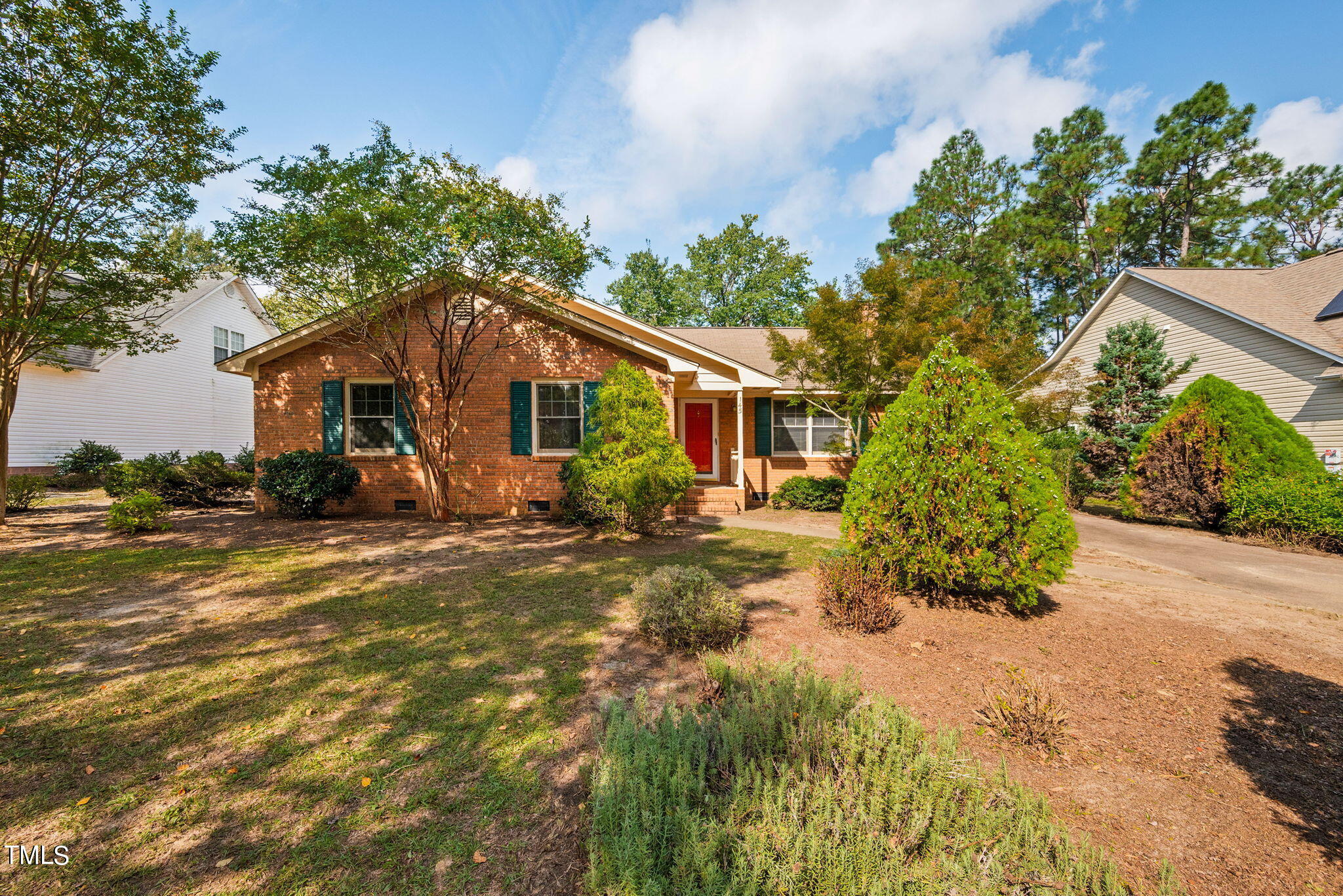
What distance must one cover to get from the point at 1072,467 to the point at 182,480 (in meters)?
21.2

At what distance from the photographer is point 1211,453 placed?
9.38 meters

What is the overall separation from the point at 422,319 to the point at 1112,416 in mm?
16773

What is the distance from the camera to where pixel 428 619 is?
4914 millimetres

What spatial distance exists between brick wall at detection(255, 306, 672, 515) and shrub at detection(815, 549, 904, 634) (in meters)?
6.40

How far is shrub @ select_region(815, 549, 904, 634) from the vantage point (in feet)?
14.8

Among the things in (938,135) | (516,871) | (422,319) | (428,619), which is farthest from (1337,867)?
(938,135)

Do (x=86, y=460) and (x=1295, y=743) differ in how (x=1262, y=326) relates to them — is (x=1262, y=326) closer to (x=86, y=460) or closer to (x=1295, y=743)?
(x=1295, y=743)

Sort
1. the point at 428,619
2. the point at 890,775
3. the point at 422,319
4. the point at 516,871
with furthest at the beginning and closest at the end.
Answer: the point at 422,319
the point at 428,619
the point at 890,775
the point at 516,871

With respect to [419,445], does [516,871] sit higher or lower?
lower

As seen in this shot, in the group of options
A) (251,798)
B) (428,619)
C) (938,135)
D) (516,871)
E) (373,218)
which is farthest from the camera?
(938,135)

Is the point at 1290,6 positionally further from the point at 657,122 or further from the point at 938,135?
the point at 938,135

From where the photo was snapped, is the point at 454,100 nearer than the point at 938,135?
Yes

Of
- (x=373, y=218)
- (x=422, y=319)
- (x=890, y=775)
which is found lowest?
(x=890, y=775)

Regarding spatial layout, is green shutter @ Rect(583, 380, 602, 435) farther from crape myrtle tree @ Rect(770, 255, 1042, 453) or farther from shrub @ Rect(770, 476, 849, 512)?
shrub @ Rect(770, 476, 849, 512)
